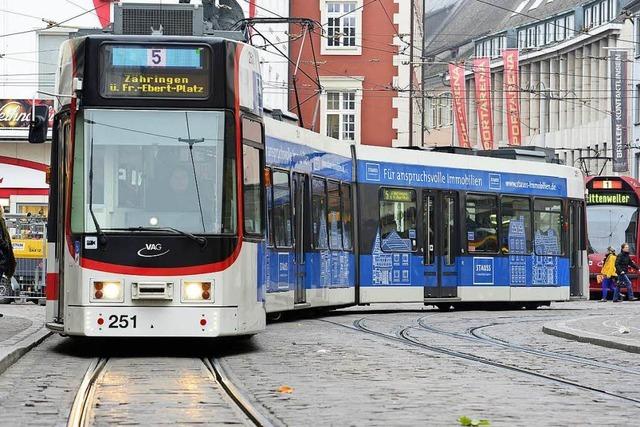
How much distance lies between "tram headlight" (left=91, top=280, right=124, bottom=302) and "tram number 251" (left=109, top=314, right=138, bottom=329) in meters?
0.19

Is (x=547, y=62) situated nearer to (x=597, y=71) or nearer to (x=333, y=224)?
(x=597, y=71)

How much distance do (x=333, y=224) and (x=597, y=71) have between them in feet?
243

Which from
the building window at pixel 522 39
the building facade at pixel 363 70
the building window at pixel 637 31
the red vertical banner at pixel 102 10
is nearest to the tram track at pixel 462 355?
the red vertical banner at pixel 102 10

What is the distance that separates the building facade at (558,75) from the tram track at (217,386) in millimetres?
67710

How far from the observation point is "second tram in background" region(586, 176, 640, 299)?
152ft

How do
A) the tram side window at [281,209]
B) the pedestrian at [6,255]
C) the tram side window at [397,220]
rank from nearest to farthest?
the pedestrian at [6,255] < the tram side window at [281,209] < the tram side window at [397,220]

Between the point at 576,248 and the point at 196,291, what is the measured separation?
18.6m

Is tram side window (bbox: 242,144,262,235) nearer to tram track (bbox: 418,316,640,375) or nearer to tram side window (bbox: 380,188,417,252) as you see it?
tram track (bbox: 418,316,640,375)

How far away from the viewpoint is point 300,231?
24.3m

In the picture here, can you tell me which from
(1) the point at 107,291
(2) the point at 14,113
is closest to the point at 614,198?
(2) the point at 14,113

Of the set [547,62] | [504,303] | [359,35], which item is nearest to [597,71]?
[547,62]

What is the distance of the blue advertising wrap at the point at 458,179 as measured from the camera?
28391mm

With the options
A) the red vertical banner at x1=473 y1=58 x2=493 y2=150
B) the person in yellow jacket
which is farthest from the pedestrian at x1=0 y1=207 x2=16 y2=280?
the red vertical banner at x1=473 y1=58 x2=493 y2=150

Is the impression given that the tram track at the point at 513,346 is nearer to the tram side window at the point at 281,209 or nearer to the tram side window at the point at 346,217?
the tram side window at the point at 346,217
